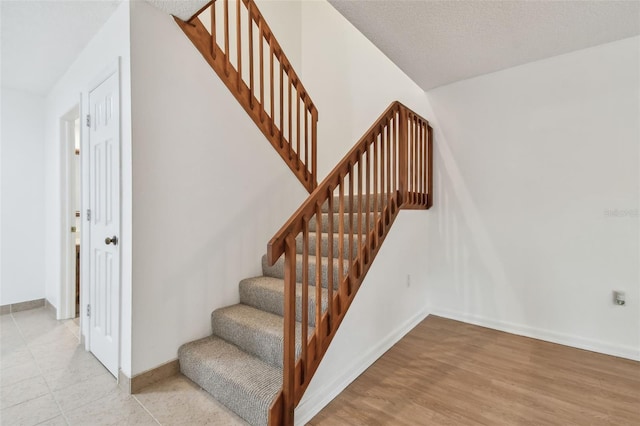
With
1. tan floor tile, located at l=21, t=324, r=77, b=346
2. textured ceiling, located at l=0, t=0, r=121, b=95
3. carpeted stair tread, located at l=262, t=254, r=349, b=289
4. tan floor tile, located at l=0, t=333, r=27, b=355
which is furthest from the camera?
tan floor tile, located at l=21, t=324, r=77, b=346

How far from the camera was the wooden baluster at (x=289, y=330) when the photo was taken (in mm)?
1504

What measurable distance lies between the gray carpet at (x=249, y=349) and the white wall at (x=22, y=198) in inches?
108

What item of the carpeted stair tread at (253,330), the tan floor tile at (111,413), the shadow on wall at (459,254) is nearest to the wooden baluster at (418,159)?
the shadow on wall at (459,254)

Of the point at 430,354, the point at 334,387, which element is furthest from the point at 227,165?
the point at 430,354

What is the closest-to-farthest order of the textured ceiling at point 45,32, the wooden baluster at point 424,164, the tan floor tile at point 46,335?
the textured ceiling at point 45,32
the tan floor tile at point 46,335
the wooden baluster at point 424,164

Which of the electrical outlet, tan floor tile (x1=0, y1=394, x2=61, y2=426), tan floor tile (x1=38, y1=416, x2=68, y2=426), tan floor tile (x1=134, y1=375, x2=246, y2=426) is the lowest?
A: tan floor tile (x1=0, y1=394, x2=61, y2=426)

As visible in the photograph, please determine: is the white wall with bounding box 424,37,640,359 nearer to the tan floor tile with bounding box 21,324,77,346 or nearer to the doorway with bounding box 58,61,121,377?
the doorway with bounding box 58,61,121,377

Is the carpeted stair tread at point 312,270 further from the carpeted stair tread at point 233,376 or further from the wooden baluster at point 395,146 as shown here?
the wooden baluster at point 395,146

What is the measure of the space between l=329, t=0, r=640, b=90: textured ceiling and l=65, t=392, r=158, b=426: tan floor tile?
2761 millimetres

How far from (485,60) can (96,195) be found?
3.52 metres

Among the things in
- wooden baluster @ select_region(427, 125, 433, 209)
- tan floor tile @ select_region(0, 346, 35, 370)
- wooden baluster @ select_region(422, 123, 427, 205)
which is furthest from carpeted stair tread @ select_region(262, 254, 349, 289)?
tan floor tile @ select_region(0, 346, 35, 370)

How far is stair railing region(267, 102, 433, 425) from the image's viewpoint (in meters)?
1.52

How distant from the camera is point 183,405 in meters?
1.75

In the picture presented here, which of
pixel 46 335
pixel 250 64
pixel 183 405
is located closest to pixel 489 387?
pixel 183 405
